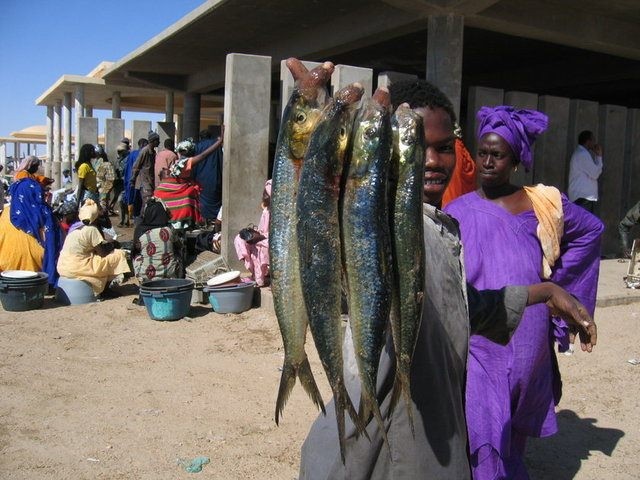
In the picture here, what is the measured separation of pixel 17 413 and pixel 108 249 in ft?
12.0

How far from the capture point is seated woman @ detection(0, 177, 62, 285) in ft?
25.8

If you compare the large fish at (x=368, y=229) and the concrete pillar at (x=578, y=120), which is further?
the concrete pillar at (x=578, y=120)

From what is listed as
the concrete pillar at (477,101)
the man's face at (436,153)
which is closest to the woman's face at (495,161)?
the man's face at (436,153)

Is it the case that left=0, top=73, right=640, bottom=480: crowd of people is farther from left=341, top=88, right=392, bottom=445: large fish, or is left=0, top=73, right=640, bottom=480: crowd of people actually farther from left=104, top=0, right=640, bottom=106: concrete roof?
left=104, top=0, right=640, bottom=106: concrete roof

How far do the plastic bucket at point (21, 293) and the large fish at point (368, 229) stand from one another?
22.5ft

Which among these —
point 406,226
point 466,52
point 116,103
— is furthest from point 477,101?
point 116,103

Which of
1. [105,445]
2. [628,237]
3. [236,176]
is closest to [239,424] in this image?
[105,445]

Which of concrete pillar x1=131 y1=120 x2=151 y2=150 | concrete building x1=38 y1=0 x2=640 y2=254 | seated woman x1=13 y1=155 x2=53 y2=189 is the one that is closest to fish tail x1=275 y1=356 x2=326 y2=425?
concrete building x1=38 y1=0 x2=640 y2=254

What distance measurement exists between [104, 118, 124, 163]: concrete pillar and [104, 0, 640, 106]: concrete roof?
1557mm

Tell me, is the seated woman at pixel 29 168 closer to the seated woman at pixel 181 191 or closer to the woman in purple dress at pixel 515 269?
the seated woman at pixel 181 191

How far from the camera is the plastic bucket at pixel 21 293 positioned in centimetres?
706

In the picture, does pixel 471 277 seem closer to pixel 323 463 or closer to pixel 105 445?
pixel 323 463

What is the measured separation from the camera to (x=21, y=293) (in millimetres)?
7125

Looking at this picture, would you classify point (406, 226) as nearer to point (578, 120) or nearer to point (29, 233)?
point (29, 233)
